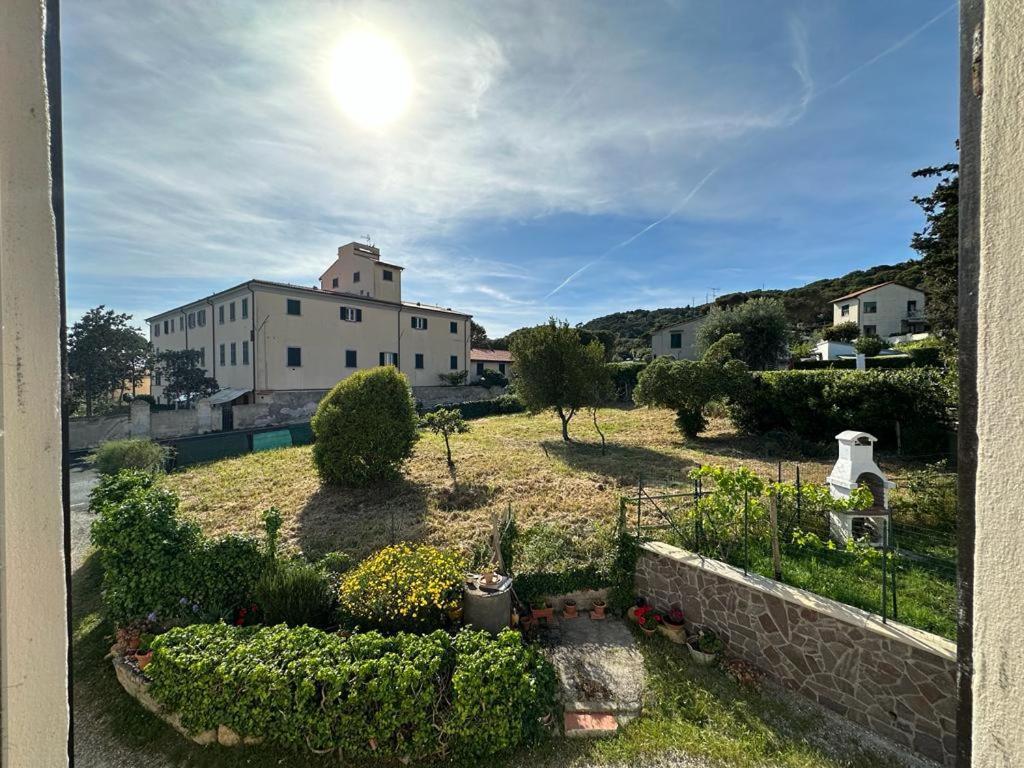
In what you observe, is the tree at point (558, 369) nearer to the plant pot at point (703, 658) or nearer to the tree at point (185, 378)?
the plant pot at point (703, 658)

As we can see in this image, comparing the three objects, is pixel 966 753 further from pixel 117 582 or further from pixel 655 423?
pixel 655 423

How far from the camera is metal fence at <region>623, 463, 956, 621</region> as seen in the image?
17.2ft

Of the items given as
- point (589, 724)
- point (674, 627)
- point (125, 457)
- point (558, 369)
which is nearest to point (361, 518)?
point (589, 724)

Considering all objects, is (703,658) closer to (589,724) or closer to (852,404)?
(589,724)

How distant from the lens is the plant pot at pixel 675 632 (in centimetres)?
526

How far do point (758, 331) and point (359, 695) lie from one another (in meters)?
30.7

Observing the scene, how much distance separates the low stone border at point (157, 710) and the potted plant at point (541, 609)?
321 cm

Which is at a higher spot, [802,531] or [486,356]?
[486,356]

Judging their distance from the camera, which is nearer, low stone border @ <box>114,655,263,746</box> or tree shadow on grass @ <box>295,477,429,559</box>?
low stone border @ <box>114,655,263,746</box>

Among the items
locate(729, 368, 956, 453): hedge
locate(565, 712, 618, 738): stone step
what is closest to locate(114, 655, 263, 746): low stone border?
locate(565, 712, 618, 738): stone step

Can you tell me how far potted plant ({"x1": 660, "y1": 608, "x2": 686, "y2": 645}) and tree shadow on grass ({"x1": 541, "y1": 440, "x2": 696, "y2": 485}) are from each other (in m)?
4.50

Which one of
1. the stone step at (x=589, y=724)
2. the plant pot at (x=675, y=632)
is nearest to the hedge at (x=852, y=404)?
the plant pot at (x=675, y=632)

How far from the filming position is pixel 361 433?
33.2ft

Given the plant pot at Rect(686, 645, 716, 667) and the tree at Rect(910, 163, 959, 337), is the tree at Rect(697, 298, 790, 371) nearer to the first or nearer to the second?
the tree at Rect(910, 163, 959, 337)
